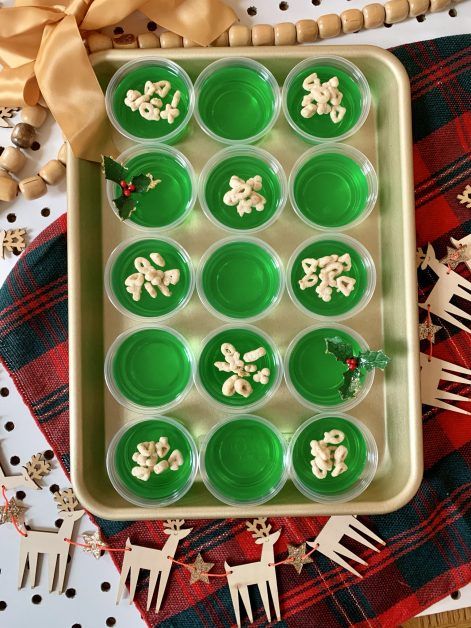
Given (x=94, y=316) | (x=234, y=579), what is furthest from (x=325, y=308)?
(x=234, y=579)

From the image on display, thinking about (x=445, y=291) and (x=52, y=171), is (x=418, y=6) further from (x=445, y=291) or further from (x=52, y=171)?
(x=52, y=171)

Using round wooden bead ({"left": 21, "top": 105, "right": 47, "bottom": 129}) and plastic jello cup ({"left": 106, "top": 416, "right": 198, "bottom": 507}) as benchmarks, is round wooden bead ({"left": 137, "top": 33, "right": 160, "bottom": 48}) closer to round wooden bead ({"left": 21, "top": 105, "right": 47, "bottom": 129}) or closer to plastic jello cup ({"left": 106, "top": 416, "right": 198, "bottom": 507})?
round wooden bead ({"left": 21, "top": 105, "right": 47, "bottom": 129})

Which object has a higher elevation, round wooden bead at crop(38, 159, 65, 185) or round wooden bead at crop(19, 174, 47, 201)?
round wooden bead at crop(38, 159, 65, 185)

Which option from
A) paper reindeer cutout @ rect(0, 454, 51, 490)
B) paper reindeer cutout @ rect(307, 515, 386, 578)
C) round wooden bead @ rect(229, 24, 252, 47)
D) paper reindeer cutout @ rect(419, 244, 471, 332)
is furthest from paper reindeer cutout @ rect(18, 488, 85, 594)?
round wooden bead @ rect(229, 24, 252, 47)

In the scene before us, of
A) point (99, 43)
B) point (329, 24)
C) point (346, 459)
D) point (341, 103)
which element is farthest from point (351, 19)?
point (346, 459)

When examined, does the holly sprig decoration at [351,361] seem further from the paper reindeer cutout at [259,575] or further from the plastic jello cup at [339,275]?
the paper reindeer cutout at [259,575]

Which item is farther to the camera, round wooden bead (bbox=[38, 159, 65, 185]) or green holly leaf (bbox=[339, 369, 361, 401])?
round wooden bead (bbox=[38, 159, 65, 185])
